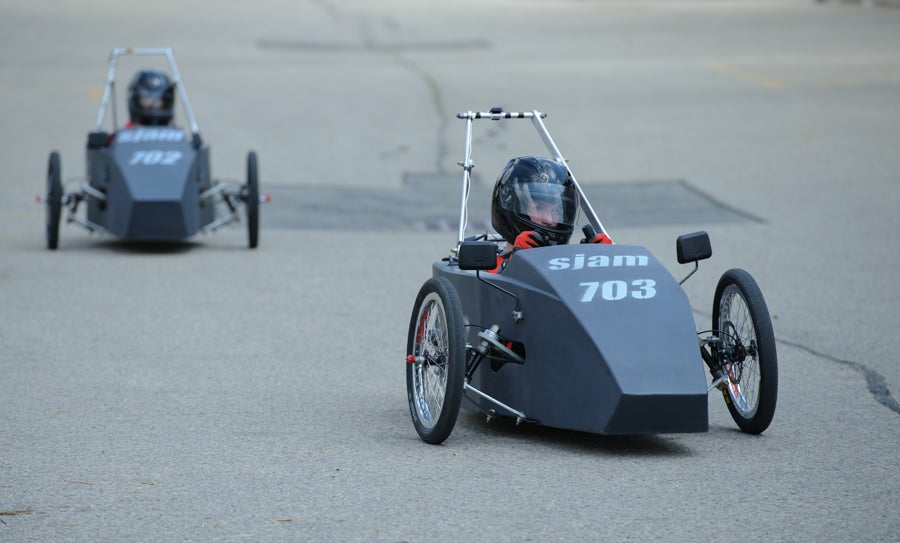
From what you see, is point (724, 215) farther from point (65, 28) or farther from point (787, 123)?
point (65, 28)

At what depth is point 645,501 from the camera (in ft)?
18.1

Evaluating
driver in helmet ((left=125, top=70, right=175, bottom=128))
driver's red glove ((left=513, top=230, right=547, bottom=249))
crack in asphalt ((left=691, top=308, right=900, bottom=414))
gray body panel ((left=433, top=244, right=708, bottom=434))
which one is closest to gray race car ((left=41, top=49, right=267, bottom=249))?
driver in helmet ((left=125, top=70, right=175, bottom=128))

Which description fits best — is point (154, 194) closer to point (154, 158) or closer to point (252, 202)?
Result: point (154, 158)

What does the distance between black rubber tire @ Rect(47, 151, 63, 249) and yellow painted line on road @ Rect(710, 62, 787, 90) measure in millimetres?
16854

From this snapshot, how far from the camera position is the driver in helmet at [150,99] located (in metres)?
14.9

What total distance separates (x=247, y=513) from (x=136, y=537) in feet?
1.56

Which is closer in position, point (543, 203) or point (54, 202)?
point (543, 203)

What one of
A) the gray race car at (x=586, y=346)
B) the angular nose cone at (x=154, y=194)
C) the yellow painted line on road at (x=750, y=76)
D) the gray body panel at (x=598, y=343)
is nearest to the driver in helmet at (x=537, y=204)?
the gray race car at (x=586, y=346)

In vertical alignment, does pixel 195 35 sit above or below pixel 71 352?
Result: above

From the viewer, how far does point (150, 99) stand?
14.9 meters

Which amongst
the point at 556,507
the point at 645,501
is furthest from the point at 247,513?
the point at 645,501

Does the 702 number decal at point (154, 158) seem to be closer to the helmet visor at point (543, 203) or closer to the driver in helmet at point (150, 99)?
the driver in helmet at point (150, 99)

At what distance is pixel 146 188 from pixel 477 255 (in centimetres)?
733

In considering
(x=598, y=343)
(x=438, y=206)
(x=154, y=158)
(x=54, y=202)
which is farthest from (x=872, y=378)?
(x=438, y=206)
